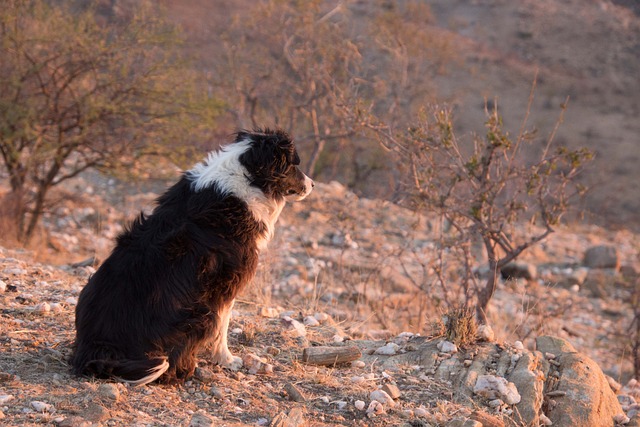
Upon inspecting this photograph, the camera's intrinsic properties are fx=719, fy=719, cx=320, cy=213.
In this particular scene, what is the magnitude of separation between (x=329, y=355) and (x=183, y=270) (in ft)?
5.21

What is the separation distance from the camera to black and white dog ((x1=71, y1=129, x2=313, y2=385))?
476cm

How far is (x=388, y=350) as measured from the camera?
6250mm

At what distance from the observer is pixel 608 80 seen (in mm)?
40000

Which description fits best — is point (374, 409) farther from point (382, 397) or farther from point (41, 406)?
point (41, 406)

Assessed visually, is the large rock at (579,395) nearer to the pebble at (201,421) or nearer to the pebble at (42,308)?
the pebble at (201,421)

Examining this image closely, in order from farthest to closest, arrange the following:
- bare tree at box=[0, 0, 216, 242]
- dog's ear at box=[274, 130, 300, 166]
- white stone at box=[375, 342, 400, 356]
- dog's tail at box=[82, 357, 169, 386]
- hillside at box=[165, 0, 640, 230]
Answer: hillside at box=[165, 0, 640, 230]
bare tree at box=[0, 0, 216, 242]
white stone at box=[375, 342, 400, 356]
dog's ear at box=[274, 130, 300, 166]
dog's tail at box=[82, 357, 169, 386]

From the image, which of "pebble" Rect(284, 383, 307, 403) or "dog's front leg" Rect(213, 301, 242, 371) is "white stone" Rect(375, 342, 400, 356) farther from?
"dog's front leg" Rect(213, 301, 242, 371)

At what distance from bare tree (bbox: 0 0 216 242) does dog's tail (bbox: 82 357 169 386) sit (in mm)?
7647

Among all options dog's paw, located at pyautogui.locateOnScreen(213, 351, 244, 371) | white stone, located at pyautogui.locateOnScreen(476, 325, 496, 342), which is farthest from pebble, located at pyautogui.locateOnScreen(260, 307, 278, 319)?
white stone, located at pyautogui.locateOnScreen(476, 325, 496, 342)

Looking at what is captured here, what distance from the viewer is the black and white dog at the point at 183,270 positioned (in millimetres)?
4762

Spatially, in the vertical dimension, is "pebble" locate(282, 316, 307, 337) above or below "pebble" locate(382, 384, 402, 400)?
above

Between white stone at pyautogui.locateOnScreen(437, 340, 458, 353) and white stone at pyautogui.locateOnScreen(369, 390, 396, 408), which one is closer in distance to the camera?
white stone at pyautogui.locateOnScreen(369, 390, 396, 408)

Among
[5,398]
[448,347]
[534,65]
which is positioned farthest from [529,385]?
[534,65]

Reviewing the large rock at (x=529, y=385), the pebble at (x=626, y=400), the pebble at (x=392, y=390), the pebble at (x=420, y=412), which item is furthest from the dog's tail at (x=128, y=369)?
the pebble at (x=626, y=400)
